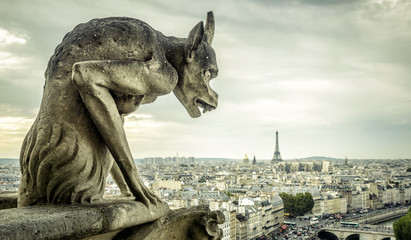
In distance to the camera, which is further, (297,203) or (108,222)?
(297,203)

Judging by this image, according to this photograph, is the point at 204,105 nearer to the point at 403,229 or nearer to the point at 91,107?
the point at 91,107

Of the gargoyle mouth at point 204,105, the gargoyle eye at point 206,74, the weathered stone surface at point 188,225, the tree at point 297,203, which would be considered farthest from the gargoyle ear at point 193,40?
the tree at point 297,203

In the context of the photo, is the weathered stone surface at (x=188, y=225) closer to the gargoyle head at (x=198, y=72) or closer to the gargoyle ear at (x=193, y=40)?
the gargoyle head at (x=198, y=72)

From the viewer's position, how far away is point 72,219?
1.77m

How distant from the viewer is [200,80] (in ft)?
7.98

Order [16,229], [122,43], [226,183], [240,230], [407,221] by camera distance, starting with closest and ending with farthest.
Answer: [16,229]
[122,43]
[407,221]
[240,230]
[226,183]

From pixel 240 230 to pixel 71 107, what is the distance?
1368 inches

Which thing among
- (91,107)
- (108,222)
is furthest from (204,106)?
(108,222)

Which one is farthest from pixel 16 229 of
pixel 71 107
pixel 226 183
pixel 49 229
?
pixel 226 183

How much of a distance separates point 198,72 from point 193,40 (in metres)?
0.16

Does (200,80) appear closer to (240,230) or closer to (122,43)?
Result: (122,43)

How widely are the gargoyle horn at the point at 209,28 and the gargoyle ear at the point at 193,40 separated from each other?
16 cm

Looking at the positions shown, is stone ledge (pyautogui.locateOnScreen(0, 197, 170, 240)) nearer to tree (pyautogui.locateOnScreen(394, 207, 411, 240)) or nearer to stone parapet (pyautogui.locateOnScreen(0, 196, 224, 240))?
stone parapet (pyautogui.locateOnScreen(0, 196, 224, 240))

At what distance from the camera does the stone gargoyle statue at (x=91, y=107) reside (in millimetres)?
1980
